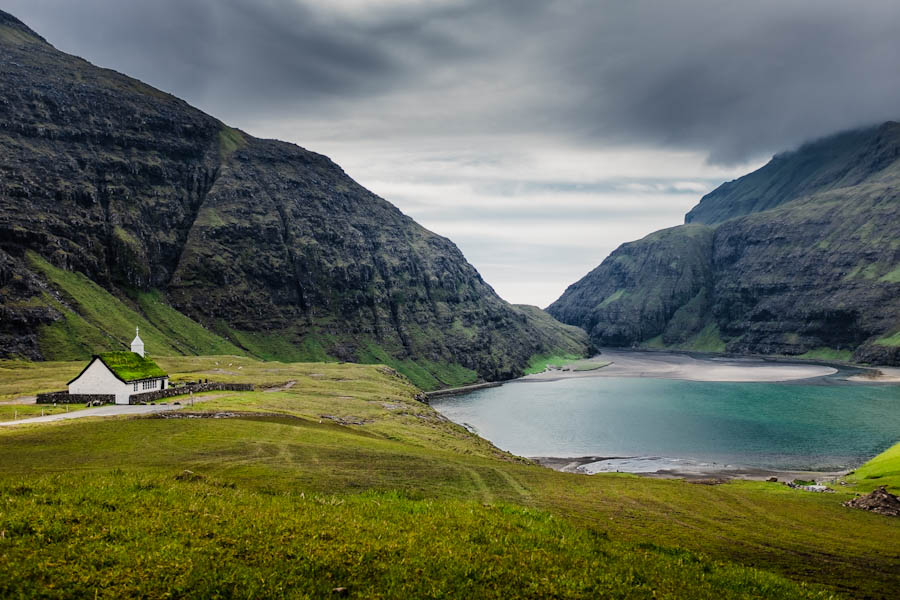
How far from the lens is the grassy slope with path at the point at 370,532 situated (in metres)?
14.1

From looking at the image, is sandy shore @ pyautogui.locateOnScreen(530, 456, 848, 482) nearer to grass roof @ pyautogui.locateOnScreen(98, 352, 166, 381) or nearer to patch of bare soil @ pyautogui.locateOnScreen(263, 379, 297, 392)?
patch of bare soil @ pyautogui.locateOnScreen(263, 379, 297, 392)

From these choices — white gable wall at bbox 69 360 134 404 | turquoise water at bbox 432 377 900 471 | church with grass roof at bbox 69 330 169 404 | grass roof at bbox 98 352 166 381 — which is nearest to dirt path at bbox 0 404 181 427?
white gable wall at bbox 69 360 134 404

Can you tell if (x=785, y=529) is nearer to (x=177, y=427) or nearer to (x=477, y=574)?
(x=477, y=574)

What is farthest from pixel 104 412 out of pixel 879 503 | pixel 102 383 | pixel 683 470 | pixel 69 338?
pixel 69 338

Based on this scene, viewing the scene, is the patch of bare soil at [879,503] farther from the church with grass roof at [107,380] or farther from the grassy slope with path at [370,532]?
the church with grass roof at [107,380]

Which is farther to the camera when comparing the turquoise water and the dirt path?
the turquoise water

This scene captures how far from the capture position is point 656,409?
551 feet

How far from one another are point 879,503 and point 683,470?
4545cm

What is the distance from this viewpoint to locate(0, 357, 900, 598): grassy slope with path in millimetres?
14102

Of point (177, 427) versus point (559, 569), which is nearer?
point (559, 569)

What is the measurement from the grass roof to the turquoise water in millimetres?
70011

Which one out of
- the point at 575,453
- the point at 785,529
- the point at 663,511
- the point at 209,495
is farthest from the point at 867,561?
the point at 575,453

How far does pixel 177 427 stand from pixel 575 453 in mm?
82503

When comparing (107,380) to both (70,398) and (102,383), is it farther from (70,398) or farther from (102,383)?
(70,398)
